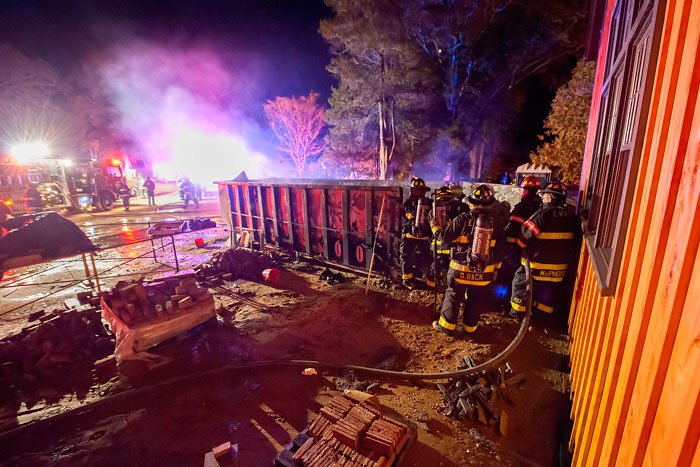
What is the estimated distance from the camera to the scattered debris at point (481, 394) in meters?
3.11

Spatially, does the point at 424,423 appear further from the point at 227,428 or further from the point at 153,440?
the point at 153,440

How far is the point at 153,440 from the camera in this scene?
9.88 ft

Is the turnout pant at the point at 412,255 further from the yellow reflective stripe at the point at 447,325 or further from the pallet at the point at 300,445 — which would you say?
the pallet at the point at 300,445

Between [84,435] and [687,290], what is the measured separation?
486 centimetres

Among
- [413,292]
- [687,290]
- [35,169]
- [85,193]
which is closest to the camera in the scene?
[687,290]

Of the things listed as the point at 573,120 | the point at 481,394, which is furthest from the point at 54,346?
the point at 573,120

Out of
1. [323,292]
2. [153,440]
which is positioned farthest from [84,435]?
[323,292]

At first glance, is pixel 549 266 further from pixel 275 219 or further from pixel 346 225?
pixel 275 219

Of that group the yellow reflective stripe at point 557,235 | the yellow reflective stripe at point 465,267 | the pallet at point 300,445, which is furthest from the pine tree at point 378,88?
the pallet at point 300,445

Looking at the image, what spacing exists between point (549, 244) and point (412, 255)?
2544mm

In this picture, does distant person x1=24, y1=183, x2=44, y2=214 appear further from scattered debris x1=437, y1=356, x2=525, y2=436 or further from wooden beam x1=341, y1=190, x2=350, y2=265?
scattered debris x1=437, y1=356, x2=525, y2=436

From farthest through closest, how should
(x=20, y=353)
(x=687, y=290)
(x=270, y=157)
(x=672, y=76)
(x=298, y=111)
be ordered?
(x=270, y=157)
(x=298, y=111)
(x=20, y=353)
(x=672, y=76)
(x=687, y=290)

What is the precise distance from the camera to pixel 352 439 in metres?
2.12

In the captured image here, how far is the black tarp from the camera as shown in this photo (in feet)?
15.2
